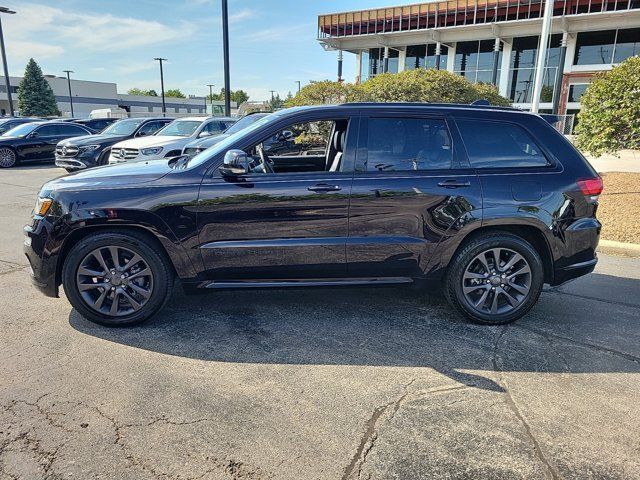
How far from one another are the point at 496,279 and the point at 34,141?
17.7 meters

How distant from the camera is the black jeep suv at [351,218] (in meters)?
3.80

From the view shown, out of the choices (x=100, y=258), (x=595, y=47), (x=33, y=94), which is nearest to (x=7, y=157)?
(x=100, y=258)

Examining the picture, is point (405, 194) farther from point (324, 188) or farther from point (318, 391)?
point (318, 391)

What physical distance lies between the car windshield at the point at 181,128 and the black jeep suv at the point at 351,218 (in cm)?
899

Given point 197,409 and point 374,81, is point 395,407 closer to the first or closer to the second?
point 197,409

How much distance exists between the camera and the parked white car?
11367mm

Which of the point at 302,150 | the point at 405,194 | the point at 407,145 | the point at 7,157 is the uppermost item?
the point at 407,145

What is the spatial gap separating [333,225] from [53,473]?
2.48m

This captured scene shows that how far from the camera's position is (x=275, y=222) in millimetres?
3854

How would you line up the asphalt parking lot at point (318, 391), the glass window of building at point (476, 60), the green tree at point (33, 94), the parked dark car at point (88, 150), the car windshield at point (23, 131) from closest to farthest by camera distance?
the asphalt parking lot at point (318, 391) < the parked dark car at point (88, 150) < the car windshield at point (23, 131) < the glass window of building at point (476, 60) < the green tree at point (33, 94)

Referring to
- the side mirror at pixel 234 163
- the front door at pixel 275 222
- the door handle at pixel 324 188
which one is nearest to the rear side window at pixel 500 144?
the front door at pixel 275 222

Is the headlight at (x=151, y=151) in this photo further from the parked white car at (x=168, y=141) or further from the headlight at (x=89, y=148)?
the headlight at (x=89, y=148)

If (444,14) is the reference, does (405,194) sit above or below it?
below

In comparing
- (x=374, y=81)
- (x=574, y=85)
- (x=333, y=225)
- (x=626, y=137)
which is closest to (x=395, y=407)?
(x=333, y=225)
